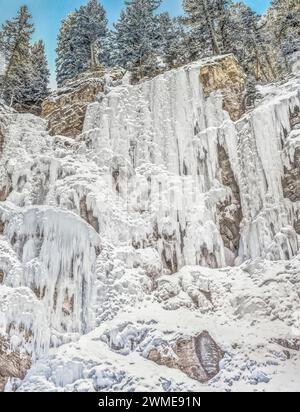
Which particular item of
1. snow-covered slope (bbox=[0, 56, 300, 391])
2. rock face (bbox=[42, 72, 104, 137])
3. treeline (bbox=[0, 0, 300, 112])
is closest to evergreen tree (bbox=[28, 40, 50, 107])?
treeline (bbox=[0, 0, 300, 112])

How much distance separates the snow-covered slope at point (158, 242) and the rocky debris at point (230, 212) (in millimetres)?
49

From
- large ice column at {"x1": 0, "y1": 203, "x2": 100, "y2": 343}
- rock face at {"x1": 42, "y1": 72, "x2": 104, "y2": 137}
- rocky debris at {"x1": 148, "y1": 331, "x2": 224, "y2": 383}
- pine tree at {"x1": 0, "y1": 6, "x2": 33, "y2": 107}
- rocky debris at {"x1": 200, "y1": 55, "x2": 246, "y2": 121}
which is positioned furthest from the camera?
pine tree at {"x1": 0, "y1": 6, "x2": 33, "y2": 107}

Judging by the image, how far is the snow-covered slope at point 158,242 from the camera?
11977mm

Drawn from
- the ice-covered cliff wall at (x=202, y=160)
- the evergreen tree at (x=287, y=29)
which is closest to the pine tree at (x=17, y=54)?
the ice-covered cliff wall at (x=202, y=160)

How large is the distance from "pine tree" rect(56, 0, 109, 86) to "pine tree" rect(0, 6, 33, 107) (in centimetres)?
236

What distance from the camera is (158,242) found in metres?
15.2

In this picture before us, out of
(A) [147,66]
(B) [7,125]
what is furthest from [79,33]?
(B) [7,125]

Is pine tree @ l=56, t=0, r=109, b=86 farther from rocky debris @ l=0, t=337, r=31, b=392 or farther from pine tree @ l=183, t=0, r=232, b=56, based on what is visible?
rocky debris @ l=0, t=337, r=31, b=392

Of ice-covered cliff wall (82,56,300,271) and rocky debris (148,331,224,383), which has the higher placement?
ice-covered cliff wall (82,56,300,271)

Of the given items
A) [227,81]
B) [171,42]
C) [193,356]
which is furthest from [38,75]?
[193,356]

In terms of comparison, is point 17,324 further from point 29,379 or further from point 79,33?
point 79,33

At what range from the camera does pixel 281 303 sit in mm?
12891

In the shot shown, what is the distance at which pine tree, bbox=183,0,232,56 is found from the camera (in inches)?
975

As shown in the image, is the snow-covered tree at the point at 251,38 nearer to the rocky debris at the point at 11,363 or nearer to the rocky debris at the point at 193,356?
the rocky debris at the point at 193,356
